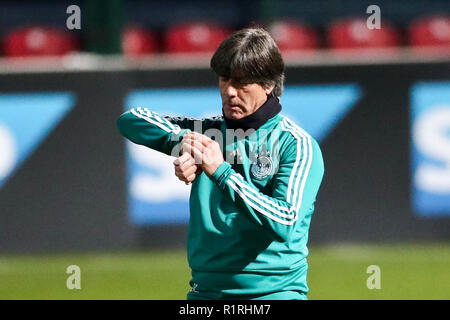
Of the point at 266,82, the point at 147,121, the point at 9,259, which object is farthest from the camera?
the point at 9,259

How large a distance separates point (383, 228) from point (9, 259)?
3797 millimetres

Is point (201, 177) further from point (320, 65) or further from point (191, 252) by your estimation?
point (320, 65)

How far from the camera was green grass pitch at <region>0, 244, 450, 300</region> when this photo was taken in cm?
791

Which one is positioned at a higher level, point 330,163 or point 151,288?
point 330,163

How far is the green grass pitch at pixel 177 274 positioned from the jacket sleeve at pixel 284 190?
12.5 feet

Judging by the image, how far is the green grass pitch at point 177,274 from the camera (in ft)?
25.9

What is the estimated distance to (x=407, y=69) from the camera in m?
9.75

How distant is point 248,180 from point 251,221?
0.27m

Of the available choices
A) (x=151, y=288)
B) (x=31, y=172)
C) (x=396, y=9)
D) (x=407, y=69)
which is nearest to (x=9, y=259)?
(x=31, y=172)

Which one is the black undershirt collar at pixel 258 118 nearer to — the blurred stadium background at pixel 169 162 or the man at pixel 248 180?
the man at pixel 248 180

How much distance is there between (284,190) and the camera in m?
3.87

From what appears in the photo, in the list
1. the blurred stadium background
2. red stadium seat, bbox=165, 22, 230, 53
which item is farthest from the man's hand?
red stadium seat, bbox=165, 22, 230, 53

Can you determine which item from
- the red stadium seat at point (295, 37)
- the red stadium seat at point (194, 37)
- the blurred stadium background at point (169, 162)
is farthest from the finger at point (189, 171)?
the red stadium seat at point (194, 37)

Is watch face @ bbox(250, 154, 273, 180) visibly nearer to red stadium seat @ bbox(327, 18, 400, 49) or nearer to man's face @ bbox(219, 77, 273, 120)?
man's face @ bbox(219, 77, 273, 120)
